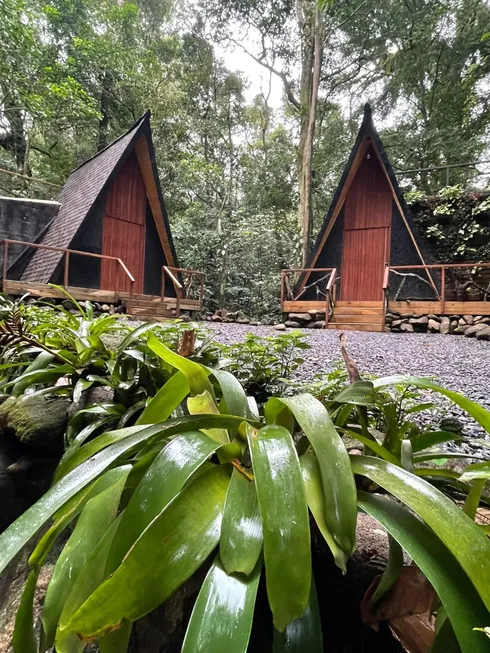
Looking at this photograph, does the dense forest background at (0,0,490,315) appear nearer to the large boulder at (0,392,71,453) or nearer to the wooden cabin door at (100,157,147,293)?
the wooden cabin door at (100,157,147,293)

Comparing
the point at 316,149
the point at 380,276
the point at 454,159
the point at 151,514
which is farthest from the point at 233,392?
the point at 316,149

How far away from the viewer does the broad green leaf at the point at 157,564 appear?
42cm

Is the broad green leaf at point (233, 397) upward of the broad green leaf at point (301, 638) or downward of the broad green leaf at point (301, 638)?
upward

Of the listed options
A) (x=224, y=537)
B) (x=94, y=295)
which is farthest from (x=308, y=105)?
(x=224, y=537)

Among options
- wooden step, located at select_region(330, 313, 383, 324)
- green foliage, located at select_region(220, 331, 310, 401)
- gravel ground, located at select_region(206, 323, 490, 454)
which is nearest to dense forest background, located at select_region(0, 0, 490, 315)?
wooden step, located at select_region(330, 313, 383, 324)

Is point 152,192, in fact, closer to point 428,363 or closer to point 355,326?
point 355,326

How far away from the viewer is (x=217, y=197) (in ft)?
47.1

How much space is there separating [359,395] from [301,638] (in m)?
0.51

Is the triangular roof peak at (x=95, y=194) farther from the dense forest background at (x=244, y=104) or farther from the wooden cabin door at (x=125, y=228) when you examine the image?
the dense forest background at (x=244, y=104)

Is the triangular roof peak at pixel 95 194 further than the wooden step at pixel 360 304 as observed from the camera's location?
No

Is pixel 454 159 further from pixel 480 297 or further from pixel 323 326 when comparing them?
pixel 323 326

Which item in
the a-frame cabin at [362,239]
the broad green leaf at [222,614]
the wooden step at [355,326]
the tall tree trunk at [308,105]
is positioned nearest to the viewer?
Answer: the broad green leaf at [222,614]

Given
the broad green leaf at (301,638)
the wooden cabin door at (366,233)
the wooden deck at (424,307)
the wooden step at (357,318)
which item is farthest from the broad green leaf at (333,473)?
the wooden cabin door at (366,233)

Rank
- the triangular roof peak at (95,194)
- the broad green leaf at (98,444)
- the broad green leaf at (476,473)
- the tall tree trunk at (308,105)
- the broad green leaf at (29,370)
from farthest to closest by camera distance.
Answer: the tall tree trunk at (308,105), the triangular roof peak at (95,194), the broad green leaf at (29,370), the broad green leaf at (98,444), the broad green leaf at (476,473)
